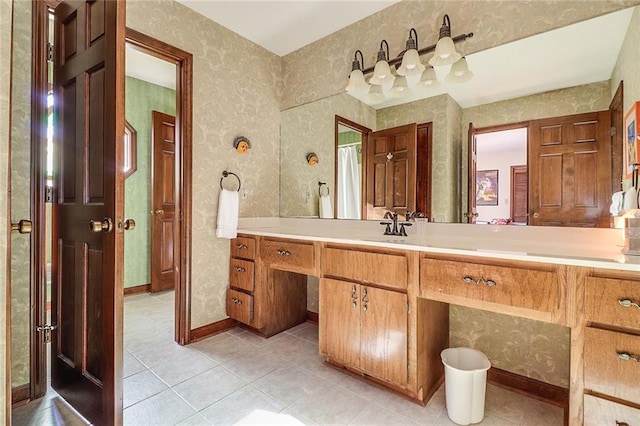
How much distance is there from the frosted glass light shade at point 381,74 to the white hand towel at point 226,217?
54.3 inches

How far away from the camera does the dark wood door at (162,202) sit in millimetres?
3545

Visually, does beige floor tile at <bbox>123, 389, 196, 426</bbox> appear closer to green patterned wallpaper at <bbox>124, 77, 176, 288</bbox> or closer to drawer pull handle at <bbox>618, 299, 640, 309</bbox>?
drawer pull handle at <bbox>618, 299, 640, 309</bbox>

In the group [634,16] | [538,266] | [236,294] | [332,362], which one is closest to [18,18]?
[236,294]

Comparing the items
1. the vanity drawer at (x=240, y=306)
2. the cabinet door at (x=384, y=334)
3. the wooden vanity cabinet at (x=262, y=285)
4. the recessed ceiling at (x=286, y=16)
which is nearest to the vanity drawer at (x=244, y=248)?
the wooden vanity cabinet at (x=262, y=285)

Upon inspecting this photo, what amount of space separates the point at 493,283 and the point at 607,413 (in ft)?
1.81

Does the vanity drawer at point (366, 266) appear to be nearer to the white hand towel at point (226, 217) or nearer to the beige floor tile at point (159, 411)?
the white hand towel at point (226, 217)

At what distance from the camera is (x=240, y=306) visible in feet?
8.04

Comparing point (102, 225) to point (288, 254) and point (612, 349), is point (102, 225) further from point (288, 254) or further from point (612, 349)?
point (612, 349)

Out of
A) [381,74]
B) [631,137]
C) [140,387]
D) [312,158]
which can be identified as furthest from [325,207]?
[631,137]

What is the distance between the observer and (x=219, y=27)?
8.11 feet

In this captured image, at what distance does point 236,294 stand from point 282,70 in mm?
2118

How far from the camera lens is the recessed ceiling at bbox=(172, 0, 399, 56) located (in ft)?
7.22

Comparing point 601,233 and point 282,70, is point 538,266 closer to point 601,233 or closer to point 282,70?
point 601,233

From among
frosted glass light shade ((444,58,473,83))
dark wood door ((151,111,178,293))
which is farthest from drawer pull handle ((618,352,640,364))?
dark wood door ((151,111,178,293))
